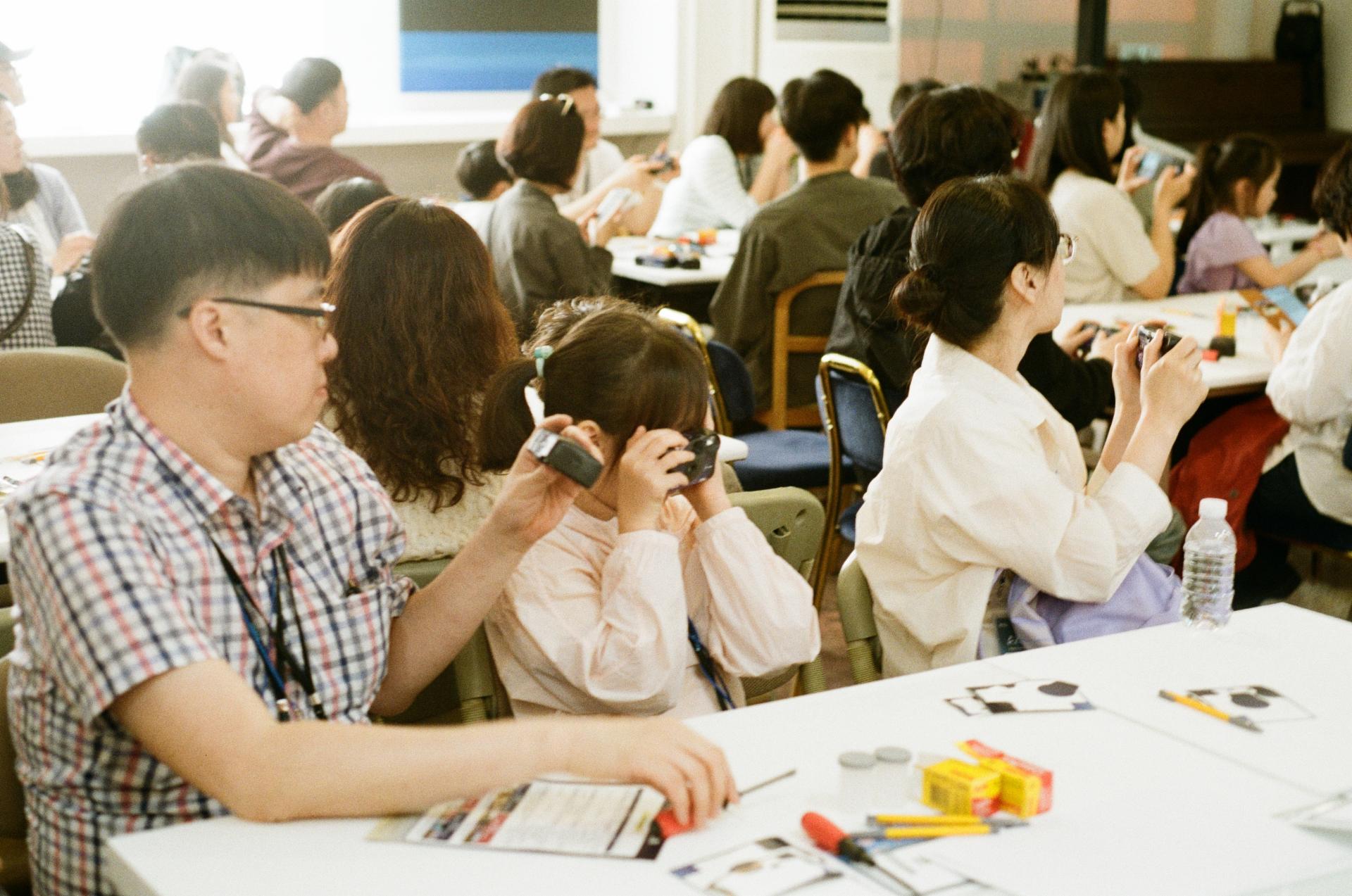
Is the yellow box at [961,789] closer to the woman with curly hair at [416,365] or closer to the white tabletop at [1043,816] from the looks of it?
the white tabletop at [1043,816]

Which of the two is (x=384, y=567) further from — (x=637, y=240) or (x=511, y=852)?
(x=637, y=240)

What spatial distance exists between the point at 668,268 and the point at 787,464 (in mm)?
1526

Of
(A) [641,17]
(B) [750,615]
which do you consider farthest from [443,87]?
(B) [750,615]

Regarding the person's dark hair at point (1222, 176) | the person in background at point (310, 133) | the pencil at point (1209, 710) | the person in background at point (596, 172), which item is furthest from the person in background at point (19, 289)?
the person's dark hair at point (1222, 176)

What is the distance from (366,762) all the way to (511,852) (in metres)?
0.14

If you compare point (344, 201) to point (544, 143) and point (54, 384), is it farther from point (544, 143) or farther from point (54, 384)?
point (544, 143)

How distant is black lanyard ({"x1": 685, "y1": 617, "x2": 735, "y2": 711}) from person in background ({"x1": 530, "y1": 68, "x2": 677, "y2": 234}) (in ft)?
11.9

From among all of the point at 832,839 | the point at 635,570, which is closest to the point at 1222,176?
the point at 635,570

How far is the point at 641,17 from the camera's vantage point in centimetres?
797

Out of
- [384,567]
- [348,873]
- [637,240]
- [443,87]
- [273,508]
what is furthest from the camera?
[443,87]

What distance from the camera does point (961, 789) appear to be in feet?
4.20

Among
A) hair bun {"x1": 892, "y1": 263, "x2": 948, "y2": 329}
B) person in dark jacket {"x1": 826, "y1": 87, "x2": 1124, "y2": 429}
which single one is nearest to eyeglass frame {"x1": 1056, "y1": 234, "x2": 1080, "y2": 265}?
hair bun {"x1": 892, "y1": 263, "x2": 948, "y2": 329}

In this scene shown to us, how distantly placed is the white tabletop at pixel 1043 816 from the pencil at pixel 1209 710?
11mm

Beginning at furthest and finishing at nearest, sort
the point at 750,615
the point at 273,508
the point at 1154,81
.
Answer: the point at 1154,81 < the point at 750,615 < the point at 273,508
